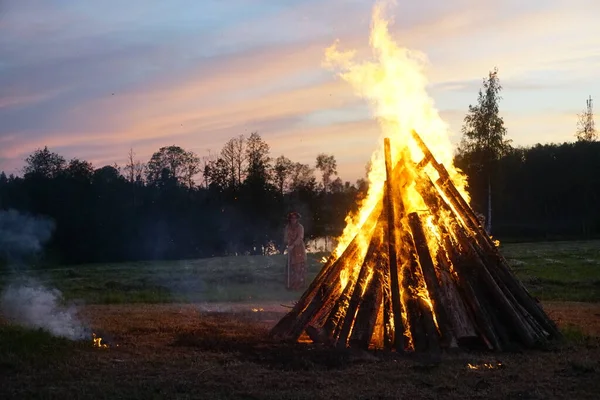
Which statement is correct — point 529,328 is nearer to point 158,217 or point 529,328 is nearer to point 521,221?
point 158,217

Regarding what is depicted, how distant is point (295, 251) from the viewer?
16297 mm

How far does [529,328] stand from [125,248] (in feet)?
100

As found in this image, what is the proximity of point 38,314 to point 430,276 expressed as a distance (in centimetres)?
633

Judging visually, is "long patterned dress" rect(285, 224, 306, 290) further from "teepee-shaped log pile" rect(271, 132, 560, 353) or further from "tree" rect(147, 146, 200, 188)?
"tree" rect(147, 146, 200, 188)

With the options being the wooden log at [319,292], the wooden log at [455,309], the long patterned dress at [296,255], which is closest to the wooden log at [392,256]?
the wooden log at [319,292]

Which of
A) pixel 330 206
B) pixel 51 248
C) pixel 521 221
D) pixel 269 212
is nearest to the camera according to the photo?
pixel 51 248

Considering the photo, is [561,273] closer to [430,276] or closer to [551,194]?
[430,276]

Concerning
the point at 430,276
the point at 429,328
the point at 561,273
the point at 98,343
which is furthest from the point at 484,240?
the point at 561,273

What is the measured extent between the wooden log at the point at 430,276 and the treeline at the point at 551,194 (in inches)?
1577

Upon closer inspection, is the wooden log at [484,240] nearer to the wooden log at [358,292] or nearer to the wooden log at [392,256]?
the wooden log at [392,256]

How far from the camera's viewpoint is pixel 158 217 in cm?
4188

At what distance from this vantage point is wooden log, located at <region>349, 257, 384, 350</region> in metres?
9.84

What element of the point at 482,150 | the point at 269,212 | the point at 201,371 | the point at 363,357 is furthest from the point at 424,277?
the point at 269,212

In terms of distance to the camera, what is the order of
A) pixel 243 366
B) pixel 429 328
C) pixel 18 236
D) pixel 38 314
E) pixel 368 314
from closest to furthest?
pixel 243 366 < pixel 429 328 < pixel 368 314 < pixel 38 314 < pixel 18 236
